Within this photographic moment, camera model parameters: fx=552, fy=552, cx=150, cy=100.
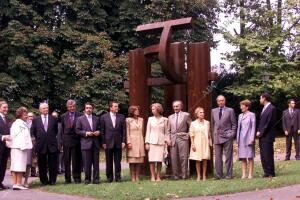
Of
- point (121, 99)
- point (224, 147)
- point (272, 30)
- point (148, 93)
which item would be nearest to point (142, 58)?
point (148, 93)

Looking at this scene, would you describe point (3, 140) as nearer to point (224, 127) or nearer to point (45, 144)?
point (45, 144)

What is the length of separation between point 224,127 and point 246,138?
0.59 metres

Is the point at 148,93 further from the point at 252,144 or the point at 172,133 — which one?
the point at 252,144

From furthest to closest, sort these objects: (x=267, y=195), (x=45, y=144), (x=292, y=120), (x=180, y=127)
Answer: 1. (x=292, y=120)
2. (x=180, y=127)
3. (x=45, y=144)
4. (x=267, y=195)

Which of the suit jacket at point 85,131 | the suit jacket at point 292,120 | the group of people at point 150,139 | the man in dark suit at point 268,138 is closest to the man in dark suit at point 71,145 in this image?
the group of people at point 150,139

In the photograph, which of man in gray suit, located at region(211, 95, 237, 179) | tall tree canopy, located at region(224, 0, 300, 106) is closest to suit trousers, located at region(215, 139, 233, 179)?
man in gray suit, located at region(211, 95, 237, 179)

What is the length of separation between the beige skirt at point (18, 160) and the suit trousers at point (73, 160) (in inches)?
44.3

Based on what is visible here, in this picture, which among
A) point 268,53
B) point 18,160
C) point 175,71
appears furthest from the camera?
point 268,53

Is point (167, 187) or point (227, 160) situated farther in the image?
point (227, 160)

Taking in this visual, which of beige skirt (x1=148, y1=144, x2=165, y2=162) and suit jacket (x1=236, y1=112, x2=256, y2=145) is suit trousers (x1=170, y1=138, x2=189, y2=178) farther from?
suit jacket (x1=236, y1=112, x2=256, y2=145)

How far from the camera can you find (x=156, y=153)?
13.1 meters

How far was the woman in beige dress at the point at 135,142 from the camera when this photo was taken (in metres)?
13.2

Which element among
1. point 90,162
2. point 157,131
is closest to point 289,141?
point 157,131

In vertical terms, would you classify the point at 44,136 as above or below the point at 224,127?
below
